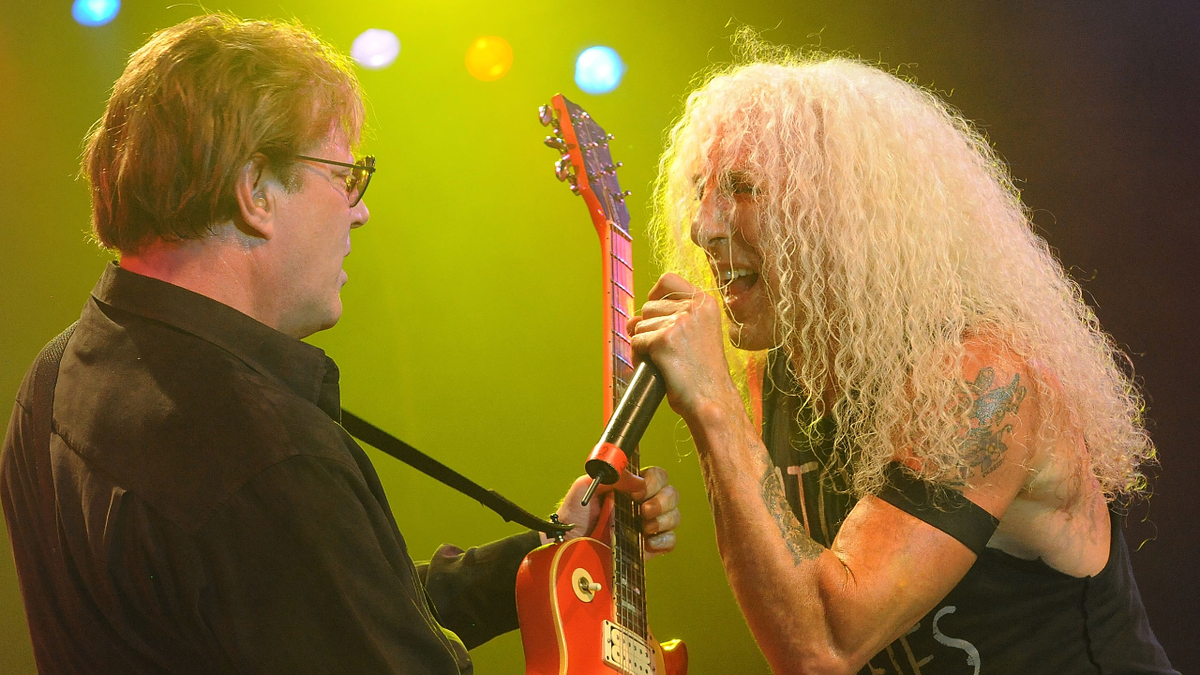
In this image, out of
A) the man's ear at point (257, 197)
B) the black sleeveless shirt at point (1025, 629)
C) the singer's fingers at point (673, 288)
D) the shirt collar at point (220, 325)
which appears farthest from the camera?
the singer's fingers at point (673, 288)

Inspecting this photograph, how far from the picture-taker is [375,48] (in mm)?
3400

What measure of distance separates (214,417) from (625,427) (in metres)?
0.63

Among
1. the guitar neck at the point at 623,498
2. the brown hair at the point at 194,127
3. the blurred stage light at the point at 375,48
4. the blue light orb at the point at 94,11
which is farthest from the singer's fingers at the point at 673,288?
the blue light orb at the point at 94,11

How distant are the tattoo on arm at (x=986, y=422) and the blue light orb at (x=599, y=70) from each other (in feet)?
7.06

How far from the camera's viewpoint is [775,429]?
2.16 metres

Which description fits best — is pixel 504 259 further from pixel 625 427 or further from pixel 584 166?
pixel 625 427

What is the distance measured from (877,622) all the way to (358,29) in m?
2.83

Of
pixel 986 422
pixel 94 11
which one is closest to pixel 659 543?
pixel 986 422

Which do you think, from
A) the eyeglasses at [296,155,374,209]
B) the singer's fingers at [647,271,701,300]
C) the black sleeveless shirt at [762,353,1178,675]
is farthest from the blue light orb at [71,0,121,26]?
the black sleeveless shirt at [762,353,1178,675]

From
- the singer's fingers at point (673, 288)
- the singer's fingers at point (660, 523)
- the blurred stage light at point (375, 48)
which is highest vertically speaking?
the blurred stage light at point (375, 48)

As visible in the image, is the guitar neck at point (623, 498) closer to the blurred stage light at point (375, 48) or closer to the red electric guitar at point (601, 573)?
the red electric guitar at point (601, 573)

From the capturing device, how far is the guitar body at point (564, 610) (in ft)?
4.93

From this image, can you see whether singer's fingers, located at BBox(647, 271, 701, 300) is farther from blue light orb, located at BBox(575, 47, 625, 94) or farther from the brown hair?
blue light orb, located at BBox(575, 47, 625, 94)

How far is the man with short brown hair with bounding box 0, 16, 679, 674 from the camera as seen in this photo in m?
1.10
